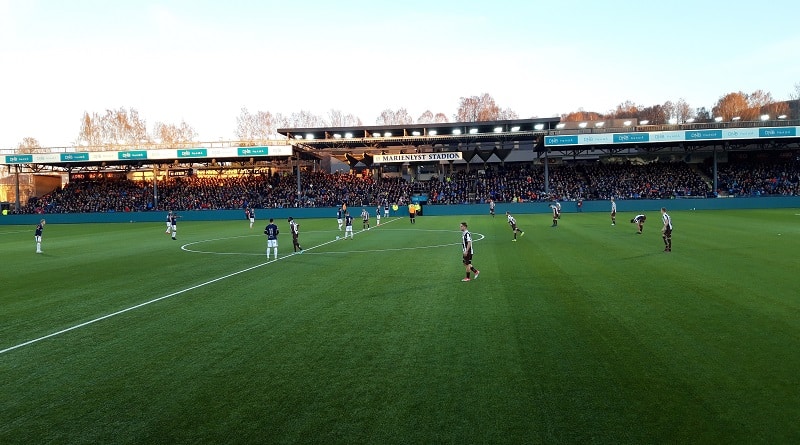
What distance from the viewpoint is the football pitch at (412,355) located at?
583cm

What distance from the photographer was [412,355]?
27.3 feet

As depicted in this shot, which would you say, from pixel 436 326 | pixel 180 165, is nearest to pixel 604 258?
pixel 436 326

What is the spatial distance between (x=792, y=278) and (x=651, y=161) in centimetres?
5656

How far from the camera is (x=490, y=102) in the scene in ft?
425

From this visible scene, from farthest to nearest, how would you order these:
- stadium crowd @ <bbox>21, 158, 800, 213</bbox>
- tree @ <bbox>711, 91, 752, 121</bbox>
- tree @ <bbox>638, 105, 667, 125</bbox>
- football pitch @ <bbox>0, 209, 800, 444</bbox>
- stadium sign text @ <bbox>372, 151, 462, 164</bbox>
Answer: tree @ <bbox>638, 105, 667, 125</bbox>, tree @ <bbox>711, 91, 752, 121</bbox>, stadium sign text @ <bbox>372, 151, 462, 164</bbox>, stadium crowd @ <bbox>21, 158, 800, 213</bbox>, football pitch @ <bbox>0, 209, 800, 444</bbox>

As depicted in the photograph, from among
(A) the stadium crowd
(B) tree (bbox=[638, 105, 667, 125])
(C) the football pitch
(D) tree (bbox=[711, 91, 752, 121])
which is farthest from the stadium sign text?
(B) tree (bbox=[638, 105, 667, 125])

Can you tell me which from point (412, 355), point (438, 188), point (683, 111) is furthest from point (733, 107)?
point (412, 355)

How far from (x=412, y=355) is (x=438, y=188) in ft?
185

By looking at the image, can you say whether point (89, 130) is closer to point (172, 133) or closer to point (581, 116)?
point (172, 133)

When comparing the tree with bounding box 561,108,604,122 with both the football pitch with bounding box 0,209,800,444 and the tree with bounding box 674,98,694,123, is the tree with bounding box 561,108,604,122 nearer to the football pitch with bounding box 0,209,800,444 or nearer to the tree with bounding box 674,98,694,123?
the tree with bounding box 674,98,694,123

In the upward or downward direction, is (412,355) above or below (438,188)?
below

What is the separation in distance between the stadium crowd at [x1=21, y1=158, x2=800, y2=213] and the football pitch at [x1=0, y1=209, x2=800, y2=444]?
43.6 meters

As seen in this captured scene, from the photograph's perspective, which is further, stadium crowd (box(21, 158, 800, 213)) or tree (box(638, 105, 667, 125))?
tree (box(638, 105, 667, 125))

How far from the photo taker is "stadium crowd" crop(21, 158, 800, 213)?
191 ft
